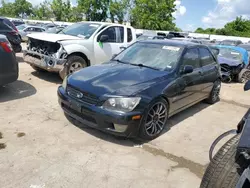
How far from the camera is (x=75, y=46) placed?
648 cm

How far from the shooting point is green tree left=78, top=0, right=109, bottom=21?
167 feet

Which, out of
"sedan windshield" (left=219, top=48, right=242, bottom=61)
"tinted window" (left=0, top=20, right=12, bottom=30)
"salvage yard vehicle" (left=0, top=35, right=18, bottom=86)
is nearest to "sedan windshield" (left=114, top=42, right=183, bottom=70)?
"salvage yard vehicle" (left=0, top=35, right=18, bottom=86)

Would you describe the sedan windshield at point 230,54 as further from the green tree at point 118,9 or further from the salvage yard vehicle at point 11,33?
the green tree at point 118,9

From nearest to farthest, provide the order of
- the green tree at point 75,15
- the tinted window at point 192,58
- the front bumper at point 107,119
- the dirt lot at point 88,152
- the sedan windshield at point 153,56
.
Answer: the dirt lot at point 88,152 → the front bumper at point 107,119 → the sedan windshield at point 153,56 → the tinted window at point 192,58 → the green tree at point 75,15

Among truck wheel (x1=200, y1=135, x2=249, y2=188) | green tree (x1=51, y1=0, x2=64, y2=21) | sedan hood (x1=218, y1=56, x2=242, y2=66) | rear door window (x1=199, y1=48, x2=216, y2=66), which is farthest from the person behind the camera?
green tree (x1=51, y1=0, x2=64, y2=21)

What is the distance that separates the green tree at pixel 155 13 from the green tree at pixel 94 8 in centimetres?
948

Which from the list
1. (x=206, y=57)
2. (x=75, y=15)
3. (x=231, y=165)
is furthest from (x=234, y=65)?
(x=75, y=15)

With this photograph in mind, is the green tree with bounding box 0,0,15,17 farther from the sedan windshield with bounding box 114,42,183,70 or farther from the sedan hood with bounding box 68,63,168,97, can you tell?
the sedan hood with bounding box 68,63,168,97

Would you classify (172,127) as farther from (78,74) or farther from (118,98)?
(78,74)

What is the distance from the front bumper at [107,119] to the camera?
344 centimetres

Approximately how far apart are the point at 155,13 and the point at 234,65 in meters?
37.4

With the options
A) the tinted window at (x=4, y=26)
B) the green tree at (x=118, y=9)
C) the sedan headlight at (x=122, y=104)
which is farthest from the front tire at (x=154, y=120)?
the green tree at (x=118, y=9)

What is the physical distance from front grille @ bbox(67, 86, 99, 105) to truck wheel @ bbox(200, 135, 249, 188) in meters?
1.98

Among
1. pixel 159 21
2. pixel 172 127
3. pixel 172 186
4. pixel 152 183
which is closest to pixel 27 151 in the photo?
pixel 152 183
